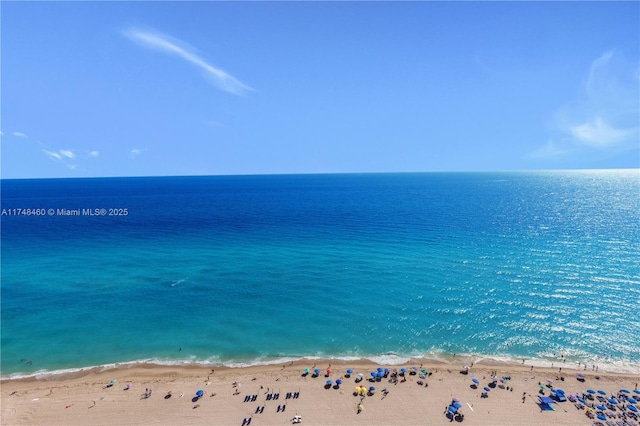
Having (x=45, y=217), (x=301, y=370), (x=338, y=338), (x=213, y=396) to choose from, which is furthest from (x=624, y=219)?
(x=45, y=217)

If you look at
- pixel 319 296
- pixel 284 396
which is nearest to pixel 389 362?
pixel 284 396

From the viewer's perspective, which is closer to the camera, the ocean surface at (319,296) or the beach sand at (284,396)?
the beach sand at (284,396)

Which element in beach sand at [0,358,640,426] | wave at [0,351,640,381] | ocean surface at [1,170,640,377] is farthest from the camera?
ocean surface at [1,170,640,377]

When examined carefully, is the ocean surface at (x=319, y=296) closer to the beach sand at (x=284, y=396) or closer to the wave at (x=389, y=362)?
the wave at (x=389, y=362)

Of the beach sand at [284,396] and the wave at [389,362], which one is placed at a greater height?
the wave at [389,362]

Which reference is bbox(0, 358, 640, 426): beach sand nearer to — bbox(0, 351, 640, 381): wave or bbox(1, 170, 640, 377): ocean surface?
bbox(0, 351, 640, 381): wave

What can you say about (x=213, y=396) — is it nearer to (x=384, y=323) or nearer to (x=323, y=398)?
(x=323, y=398)

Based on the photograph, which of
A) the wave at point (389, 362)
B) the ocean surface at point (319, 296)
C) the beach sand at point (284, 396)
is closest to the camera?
the beach sand at point (284, 396)

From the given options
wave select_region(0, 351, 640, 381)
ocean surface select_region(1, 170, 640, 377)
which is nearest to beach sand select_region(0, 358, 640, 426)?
wave select_region(0, 351, 640, 381)

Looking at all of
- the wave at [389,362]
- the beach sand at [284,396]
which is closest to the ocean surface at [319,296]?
the wave at [389,362]
